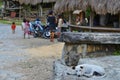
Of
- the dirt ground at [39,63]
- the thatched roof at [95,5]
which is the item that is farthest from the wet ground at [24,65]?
the thatched roof at [95,5]

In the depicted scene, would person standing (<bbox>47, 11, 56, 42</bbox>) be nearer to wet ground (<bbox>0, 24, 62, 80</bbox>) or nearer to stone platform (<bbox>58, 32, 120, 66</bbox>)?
wet ground (<bbox>0, 24, 62, 80</bbox>)

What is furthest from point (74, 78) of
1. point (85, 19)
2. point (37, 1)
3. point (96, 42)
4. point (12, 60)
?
point (37, 1)

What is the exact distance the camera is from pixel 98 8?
1470 cm

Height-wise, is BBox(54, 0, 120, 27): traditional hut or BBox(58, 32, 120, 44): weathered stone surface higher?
BBox(54, 0, 120, 27): traditional hut

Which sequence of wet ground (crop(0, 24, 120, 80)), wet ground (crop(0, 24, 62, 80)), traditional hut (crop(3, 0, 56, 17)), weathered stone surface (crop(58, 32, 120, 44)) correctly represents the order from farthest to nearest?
traditional hut (crop(3, 0, 56, 17))
wet ground (crop(0, 24, 62, 80))
wet ground (crop(0, 24, 120, 80))
weathered stone surface (crop(58, 32, 120, 44))

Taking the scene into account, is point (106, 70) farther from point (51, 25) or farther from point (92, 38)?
point (51, 25)

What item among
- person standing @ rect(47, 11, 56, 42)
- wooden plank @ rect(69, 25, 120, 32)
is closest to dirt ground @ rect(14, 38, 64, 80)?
wooden plank @ rect(69, 25, 120, 32)

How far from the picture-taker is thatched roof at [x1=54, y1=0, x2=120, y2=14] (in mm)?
14116

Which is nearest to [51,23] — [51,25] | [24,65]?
[51,25]

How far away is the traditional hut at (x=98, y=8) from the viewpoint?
46.7 ft

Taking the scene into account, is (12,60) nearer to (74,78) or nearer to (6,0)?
(74,78)

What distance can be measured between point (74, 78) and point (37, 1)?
28.2 meters

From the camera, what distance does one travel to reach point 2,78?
8445mm

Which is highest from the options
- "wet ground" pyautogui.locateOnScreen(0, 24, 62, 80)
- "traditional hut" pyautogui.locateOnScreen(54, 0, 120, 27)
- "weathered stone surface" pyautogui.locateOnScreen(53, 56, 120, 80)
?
"traditional hut" pyautogui.locateOnScreen(54, 0, 120, 27)
